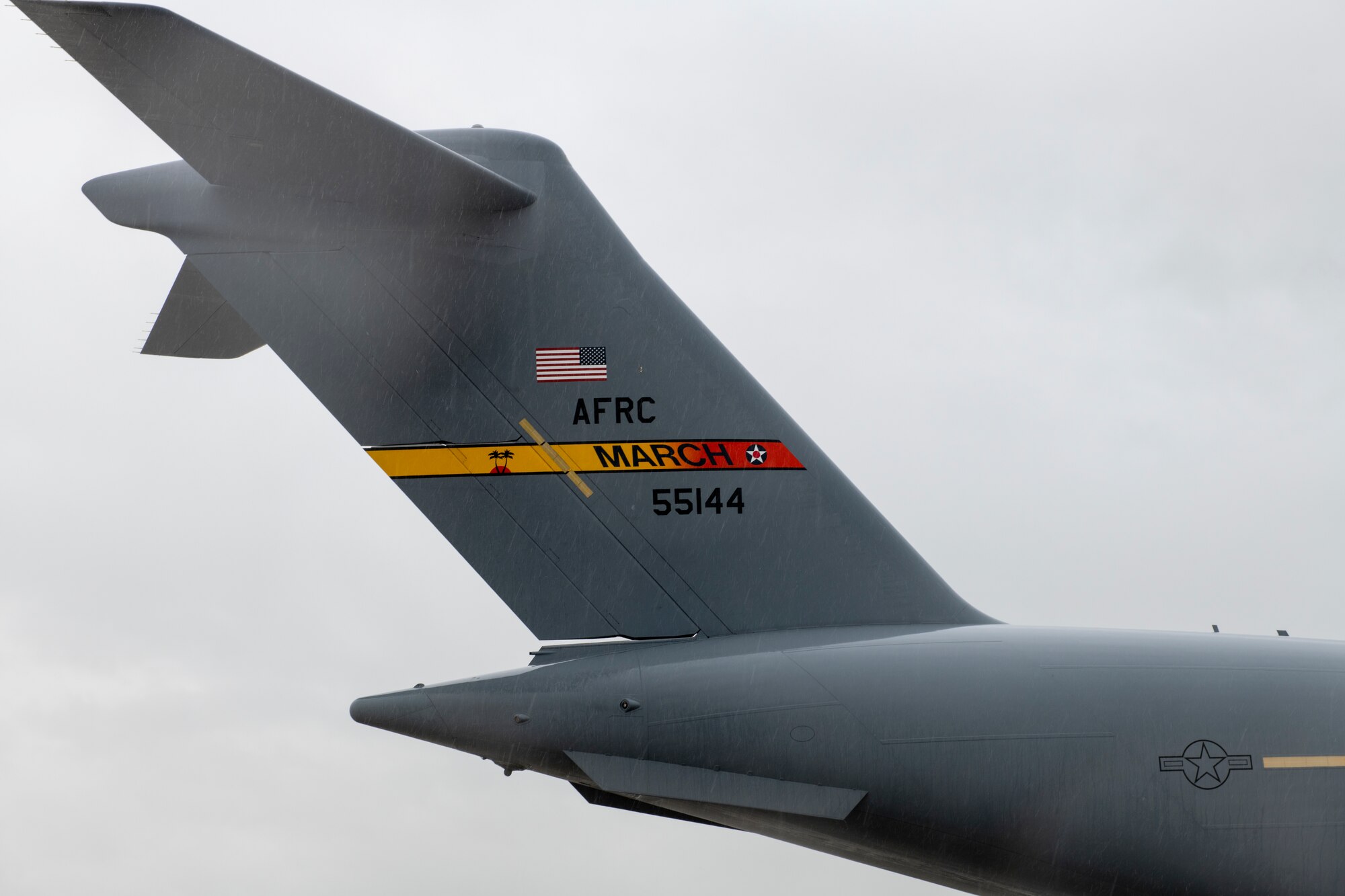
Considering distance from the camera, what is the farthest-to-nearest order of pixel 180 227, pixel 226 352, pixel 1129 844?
pixel 226 352 < pixel 180 227 < pixel 1129 844

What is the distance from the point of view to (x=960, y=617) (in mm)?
4695

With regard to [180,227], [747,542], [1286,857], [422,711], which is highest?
[180,227]

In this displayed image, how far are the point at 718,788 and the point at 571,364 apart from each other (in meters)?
1.83

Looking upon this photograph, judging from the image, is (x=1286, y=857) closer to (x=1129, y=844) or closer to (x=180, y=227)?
(x=1129, y=844)

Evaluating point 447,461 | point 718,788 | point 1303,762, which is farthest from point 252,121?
point 1303,762

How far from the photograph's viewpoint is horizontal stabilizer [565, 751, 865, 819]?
3996 mm

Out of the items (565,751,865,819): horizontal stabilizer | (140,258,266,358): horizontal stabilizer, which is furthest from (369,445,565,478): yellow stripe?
(565,751,865,819): horizontal stabilizer

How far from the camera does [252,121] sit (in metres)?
3.97

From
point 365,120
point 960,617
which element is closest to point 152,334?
point 365,120

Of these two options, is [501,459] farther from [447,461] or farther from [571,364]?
[571,364]

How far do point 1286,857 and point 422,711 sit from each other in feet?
10.9

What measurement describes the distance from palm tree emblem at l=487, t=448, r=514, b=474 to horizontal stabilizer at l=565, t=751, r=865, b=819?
4.06ft

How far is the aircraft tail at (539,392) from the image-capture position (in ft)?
14.5

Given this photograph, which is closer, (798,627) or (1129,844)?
(1129,844)
